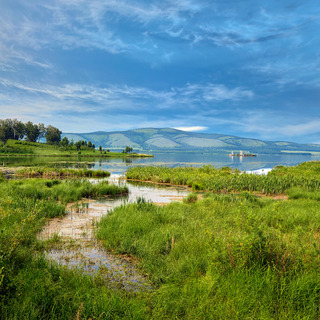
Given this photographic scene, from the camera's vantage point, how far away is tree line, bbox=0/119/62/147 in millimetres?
144525

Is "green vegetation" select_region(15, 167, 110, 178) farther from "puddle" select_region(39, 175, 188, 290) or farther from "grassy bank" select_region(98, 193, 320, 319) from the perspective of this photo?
"grassy bank" select_region(98, 193, 320, 319)

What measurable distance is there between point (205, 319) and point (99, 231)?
647cm

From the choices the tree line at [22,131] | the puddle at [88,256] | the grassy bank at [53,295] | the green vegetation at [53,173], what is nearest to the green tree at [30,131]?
the tree line at [22,131]

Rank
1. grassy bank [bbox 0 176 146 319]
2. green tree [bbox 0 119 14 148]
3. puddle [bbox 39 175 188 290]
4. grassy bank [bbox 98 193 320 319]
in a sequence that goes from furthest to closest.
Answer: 1. green tree [bbox 0 119 14 148]
2. puddle [bbox 39 175 188 290]
3. grassy bank [bbox 98 193 320 319]
4. grassy bank [bbox 0 176 146 319]

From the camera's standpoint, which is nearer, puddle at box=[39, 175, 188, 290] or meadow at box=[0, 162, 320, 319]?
meadow at box=[0, 162, 320, 319]

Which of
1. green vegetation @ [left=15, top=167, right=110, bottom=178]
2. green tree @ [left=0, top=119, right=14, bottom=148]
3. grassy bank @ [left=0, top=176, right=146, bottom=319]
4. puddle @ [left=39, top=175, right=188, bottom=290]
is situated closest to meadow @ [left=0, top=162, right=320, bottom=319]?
grassy bank @ [left=0, top=176, right=146, bottom=319]

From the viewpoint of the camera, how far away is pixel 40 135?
17762 centimetres

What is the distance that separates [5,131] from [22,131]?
14.5 m

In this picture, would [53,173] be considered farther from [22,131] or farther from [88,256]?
[22,131]

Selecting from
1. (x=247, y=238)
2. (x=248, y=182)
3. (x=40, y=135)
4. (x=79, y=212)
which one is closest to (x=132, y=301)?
(x=247, y=238)

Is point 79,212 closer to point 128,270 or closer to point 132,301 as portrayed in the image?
point 128,270

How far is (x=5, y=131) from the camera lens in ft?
467

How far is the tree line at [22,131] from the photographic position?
474ft

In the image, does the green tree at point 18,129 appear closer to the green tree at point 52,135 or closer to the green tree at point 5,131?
the green tree at point 5,131
